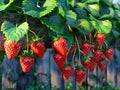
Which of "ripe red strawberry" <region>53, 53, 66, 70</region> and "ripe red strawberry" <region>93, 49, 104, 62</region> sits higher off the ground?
"ripe red strawberry" <region>53, 53, 66, 70</region>

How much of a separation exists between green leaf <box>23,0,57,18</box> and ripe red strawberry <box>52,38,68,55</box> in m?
0.12

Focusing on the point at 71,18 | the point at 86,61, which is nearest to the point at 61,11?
the point at 71,18

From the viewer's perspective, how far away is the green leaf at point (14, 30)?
114cm

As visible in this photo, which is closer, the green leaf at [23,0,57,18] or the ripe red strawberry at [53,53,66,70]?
the green leaf at [23,0,57,18]

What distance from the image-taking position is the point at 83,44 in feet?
4.80

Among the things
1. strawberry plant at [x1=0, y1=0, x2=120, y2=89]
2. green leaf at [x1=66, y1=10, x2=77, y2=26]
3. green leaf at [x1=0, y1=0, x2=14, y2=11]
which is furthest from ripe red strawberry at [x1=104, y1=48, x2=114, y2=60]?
green leaf at [x1=0, y1=0, x2=14, y2=11]

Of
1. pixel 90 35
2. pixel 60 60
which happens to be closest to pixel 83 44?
pixel 90 35

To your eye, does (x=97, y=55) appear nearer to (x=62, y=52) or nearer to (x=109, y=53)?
(x=109, y=53)

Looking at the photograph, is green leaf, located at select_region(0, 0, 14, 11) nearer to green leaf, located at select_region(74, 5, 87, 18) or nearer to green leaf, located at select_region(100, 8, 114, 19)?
green leaf, located at select_region(74, 5, 87, 18)

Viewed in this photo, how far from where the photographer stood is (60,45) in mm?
1263

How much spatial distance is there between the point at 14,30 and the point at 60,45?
184 millimetres

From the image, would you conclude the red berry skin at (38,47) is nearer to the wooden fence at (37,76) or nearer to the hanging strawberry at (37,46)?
the hanging strawberry at (37,46)

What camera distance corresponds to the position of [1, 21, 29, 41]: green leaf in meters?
1.14

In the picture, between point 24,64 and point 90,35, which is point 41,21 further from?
point 90,35
